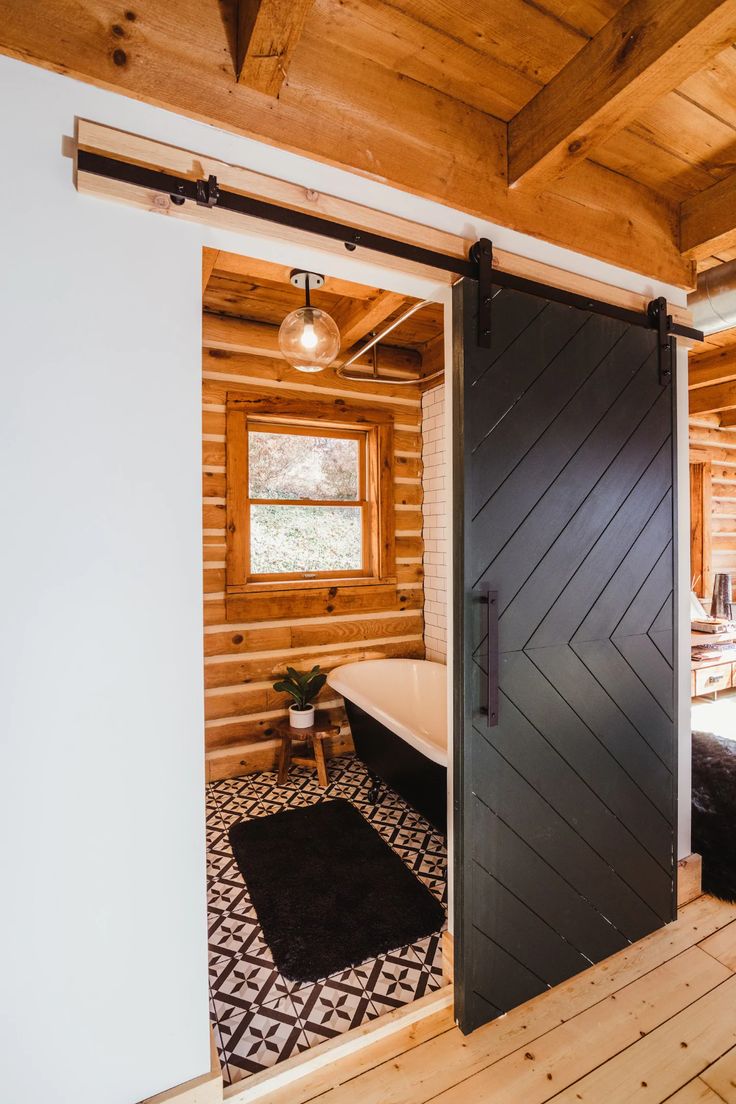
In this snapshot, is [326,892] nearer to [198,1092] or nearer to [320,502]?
[198,1092]

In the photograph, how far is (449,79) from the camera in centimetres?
166

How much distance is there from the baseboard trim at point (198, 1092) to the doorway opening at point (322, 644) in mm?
339

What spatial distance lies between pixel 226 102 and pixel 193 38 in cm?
15

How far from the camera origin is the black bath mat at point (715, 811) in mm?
2505

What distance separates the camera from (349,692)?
331 cm

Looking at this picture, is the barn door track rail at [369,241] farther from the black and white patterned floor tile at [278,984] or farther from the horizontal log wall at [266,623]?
the black and white patterned floor tile at [278,984]

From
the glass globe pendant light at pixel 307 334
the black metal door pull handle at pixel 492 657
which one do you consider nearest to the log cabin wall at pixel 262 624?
the glass globe pendant light at pixel 307 334

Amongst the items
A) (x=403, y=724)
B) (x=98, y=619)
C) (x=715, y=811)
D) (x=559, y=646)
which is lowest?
(x=715, y=811)

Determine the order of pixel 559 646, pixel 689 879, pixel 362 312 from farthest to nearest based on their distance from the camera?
pixel 362 312 → pixel 689 879 → pixel 559 646

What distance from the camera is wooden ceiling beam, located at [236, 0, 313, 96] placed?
4.04ft

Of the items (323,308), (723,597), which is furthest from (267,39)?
(723,597)

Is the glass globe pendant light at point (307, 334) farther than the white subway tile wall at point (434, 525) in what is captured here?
No

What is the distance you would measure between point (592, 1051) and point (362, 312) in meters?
3.29

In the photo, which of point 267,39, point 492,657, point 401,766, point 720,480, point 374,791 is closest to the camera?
point 267,39
